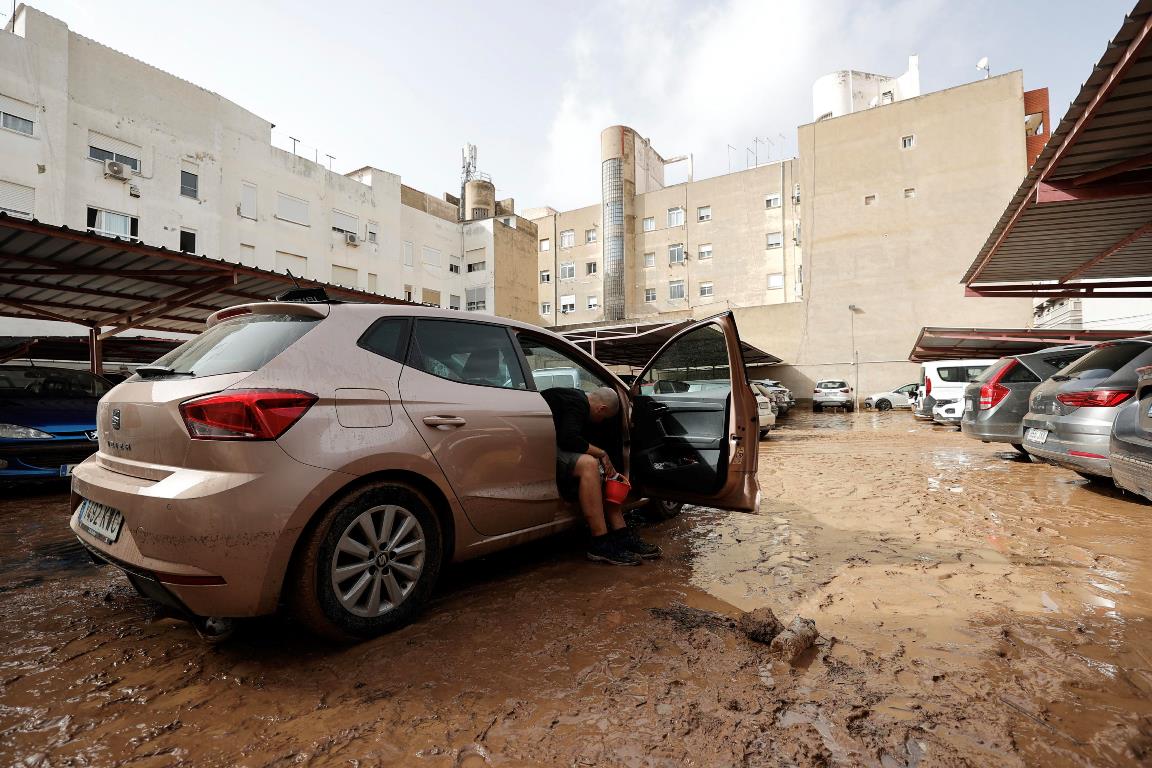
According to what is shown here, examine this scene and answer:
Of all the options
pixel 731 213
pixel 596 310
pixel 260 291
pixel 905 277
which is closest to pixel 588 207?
pixel 596 310

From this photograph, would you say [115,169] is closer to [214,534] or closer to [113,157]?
[113,157]

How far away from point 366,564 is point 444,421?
2.52 ft

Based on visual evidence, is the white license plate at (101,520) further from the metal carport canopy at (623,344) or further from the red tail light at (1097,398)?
the metal carport canopy at (623,344)

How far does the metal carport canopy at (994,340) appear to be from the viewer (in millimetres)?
14374

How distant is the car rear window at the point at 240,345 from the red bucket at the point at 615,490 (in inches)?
80.1

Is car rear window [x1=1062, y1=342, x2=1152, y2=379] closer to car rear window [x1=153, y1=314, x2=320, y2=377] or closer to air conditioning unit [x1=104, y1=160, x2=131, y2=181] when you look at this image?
car rear window [x1=153, y1=314, x2=320, y2=377]

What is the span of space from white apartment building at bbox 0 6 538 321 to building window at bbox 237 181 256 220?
4cm

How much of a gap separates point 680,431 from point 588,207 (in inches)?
1727

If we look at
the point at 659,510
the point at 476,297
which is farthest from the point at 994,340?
the point at 476,297

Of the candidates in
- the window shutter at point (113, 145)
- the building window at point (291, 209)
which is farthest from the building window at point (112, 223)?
the building window at point (291, 209)

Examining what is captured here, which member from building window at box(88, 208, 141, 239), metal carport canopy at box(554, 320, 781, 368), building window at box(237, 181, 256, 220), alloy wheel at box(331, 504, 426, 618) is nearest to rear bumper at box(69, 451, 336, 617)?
alloy wheel at box(331, 504, 426, 618)

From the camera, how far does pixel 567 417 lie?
3.74 m

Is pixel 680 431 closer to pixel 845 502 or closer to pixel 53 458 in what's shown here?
pixel 845 502

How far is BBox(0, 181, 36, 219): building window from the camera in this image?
56.9 feet
